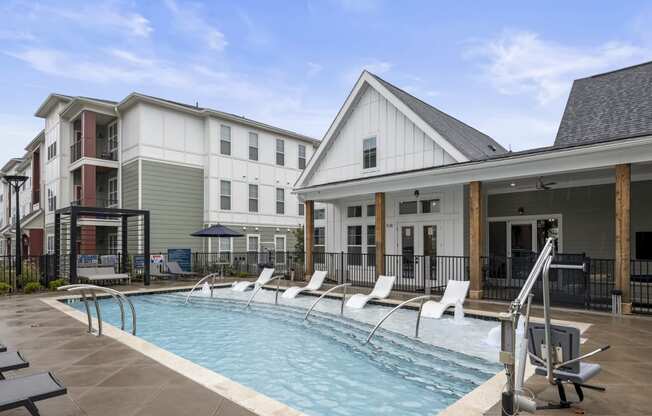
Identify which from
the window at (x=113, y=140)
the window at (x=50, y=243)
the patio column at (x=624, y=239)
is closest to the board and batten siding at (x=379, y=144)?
the patio column at (x=624, y=239)

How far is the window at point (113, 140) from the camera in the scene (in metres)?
21.0

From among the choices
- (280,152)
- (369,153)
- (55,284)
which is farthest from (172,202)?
(369,153)

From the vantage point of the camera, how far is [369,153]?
15.3 metres

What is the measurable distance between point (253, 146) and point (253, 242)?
5444mm

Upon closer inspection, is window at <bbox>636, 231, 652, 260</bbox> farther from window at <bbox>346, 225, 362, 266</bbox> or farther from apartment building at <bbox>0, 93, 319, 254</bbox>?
apartment building at <bbox>0, 93, 319, 254</bbox>

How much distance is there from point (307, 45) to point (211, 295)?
45.0ft

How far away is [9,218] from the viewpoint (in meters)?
34.5

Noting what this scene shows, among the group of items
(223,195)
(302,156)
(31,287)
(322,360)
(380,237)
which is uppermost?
(302,156)

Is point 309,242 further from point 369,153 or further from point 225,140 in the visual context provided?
point 225,140

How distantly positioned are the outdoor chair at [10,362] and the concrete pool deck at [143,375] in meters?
0.44

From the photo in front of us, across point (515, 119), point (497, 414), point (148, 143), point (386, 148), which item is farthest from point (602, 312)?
point (515, 119)

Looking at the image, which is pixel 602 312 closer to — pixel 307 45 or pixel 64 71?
pixel 307 45

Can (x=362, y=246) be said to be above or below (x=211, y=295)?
above

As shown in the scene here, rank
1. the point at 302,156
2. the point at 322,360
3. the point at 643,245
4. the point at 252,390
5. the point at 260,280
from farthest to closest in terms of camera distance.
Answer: the point at 302,156, the point at 260,280, the point at 643,245, the point at 322,360, the point at 252,390
